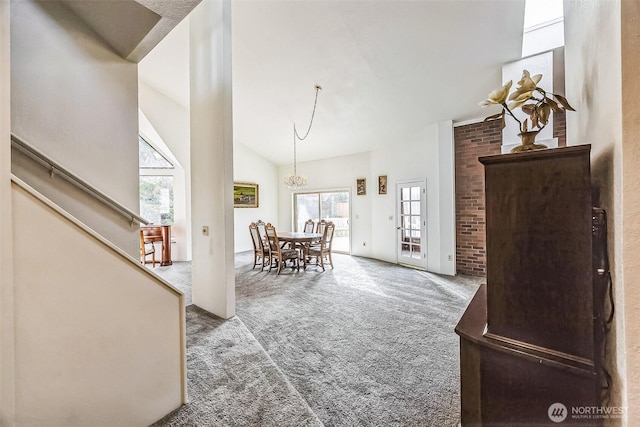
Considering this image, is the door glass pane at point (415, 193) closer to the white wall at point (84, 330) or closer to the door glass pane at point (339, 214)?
the door glass pane at point (339, 214)

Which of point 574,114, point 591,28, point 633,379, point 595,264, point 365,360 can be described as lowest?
point 365,360

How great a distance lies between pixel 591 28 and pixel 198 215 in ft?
12.0

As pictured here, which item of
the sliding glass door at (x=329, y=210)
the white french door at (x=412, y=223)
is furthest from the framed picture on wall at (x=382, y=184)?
the sliding glass door at (x=329, y=210)

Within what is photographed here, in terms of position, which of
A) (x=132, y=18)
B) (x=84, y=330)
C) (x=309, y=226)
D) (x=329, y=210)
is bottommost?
(x=84, y=330)

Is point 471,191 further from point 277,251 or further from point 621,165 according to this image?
point 621,165

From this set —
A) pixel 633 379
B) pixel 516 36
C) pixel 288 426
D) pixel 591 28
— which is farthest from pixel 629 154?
pixel 516 36

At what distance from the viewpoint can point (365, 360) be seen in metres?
2.21

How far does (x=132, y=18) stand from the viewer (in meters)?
1.99

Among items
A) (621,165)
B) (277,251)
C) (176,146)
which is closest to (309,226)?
(277,251)

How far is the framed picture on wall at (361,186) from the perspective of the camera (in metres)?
6.76

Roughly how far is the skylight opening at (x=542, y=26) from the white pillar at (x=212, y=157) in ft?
11.6

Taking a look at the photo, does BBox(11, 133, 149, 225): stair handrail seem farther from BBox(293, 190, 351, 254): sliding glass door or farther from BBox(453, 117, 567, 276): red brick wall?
BBox(293, 190, 351, 254): sliding glass door

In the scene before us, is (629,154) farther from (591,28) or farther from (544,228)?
(591,28)

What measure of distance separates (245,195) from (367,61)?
507 cm
